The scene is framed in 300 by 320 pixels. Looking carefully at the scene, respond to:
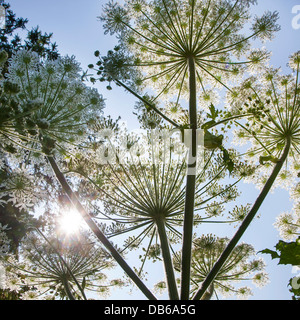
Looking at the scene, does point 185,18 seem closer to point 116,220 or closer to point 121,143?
point 121,143

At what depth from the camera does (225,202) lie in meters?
7.88

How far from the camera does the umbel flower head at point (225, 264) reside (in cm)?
840

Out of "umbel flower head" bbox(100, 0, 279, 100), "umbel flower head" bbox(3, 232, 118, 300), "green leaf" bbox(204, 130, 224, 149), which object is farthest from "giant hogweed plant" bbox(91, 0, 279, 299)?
"umbel flower head" bbox(3, 232, 118, 300)

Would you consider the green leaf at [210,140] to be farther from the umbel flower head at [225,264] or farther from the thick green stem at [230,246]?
the umbel flower head at [225,264]

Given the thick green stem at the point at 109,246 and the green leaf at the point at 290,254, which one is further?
the thick green stem at the point at 109,246

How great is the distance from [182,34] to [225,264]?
5.95 m

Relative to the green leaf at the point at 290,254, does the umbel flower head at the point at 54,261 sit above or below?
above

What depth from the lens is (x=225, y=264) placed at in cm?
848

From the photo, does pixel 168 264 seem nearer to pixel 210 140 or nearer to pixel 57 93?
pixel 210 140

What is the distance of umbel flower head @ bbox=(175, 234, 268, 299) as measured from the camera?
8.40 meters

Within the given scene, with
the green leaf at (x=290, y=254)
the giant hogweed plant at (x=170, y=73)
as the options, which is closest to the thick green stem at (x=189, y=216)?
the giant hogweed plant at (x=170, y=73)

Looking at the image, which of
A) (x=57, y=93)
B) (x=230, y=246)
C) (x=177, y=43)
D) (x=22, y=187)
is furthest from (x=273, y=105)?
(x=22, y=187)

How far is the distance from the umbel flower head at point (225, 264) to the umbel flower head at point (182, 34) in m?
4.23
